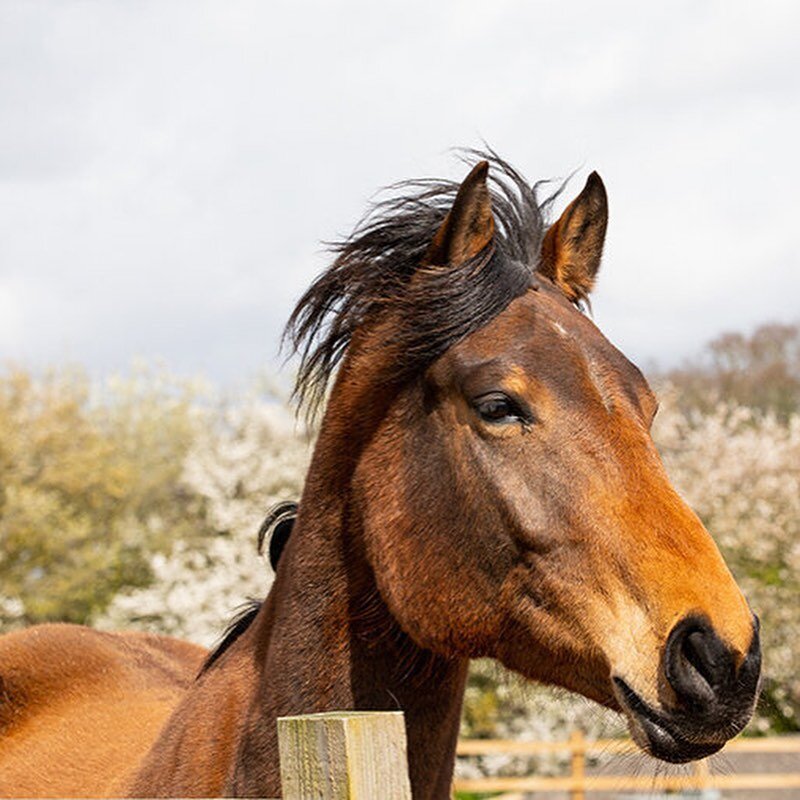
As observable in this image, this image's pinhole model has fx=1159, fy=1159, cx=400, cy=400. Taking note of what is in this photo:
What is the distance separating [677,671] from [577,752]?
11.1m

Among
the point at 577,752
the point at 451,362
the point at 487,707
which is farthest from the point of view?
the point at 487,707

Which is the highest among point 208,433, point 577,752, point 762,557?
point 208,433

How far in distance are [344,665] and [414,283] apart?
0.98m

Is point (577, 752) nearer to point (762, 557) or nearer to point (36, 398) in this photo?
point (762, 557)

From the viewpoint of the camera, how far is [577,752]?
501 inches

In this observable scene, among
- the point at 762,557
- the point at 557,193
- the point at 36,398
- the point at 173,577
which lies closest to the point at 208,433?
the point at 36,398

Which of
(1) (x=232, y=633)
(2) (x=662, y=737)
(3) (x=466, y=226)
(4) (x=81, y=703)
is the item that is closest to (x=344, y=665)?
(1) (x=232, y=633)

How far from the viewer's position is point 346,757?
6.40 ft

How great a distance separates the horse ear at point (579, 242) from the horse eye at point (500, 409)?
2.17 feet

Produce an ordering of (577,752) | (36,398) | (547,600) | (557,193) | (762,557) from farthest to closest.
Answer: (36,398) < (762,557) < (577,752) < (557,193) < (547,600)

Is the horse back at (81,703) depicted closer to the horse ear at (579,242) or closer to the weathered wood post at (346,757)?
the weathered wood post at (346,757)

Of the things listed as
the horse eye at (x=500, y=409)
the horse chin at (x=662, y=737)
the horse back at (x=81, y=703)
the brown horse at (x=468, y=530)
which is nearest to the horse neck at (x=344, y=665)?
the brown horse at (x=468, y=530)

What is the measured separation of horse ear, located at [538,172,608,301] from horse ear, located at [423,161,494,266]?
33 centimetres

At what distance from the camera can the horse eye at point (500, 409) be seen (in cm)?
268
